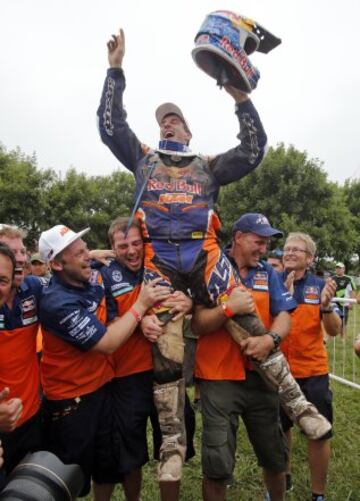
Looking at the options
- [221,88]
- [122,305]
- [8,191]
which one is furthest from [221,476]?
[8,191]

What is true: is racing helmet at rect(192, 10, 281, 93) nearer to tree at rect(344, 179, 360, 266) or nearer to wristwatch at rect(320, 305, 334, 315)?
wristwatch at rect(320, 305, 334, 315)

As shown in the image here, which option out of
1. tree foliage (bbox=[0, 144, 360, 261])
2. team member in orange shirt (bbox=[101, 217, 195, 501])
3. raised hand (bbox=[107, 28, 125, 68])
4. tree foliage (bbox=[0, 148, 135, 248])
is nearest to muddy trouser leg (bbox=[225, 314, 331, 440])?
team member in orange shirt (bbox=[101, 217, 195, 501])

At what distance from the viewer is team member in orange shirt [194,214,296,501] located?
2.64 metres

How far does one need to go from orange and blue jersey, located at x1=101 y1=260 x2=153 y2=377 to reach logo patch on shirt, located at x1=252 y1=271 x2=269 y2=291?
877mm

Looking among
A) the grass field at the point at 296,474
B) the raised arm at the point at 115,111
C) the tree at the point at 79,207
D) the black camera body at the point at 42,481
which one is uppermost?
the tree at the point at 79,207

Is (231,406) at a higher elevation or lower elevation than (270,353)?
lower

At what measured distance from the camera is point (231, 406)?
2.76 m

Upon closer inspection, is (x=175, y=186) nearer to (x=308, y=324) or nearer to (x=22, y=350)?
(x=22, y=350)

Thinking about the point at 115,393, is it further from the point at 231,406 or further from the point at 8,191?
the point at 8,191

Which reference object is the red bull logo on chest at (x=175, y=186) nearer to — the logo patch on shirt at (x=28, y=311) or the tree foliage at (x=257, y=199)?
the logo patch on shirt at (x=28, y=311)

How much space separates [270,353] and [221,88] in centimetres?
179

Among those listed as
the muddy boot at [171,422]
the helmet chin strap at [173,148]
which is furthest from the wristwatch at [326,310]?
the helmet chin strap at [173,148]

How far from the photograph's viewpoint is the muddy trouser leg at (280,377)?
2.64 m

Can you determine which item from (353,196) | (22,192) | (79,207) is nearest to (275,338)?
(22,192)
